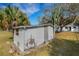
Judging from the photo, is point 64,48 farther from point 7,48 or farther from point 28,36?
point 7,48

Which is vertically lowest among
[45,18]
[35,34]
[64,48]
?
[64,48]

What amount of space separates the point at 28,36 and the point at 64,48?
0.91 ft

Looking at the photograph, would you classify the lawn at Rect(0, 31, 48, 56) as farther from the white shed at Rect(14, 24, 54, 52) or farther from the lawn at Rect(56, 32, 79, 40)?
the lawn at Rect(56, 32, 79, 40)

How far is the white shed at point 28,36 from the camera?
1.21 meters

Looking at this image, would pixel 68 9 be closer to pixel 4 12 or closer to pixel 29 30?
pixel 29 30

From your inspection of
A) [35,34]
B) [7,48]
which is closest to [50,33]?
[35,34]

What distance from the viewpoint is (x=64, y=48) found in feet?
3.96

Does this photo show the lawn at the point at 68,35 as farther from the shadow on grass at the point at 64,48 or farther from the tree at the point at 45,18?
the tree at the point at 45,18

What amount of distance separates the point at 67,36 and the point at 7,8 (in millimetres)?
489

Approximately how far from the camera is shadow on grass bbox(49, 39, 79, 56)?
1199 mm

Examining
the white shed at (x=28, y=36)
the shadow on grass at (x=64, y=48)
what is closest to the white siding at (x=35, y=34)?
the white shed at (x=28, y=36)

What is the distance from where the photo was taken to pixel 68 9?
48.2 inches

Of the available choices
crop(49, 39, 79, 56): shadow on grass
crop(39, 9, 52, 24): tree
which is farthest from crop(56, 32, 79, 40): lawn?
crop(39, 9, 52, 24): tree

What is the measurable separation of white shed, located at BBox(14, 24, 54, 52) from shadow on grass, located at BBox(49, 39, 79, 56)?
80 mm
